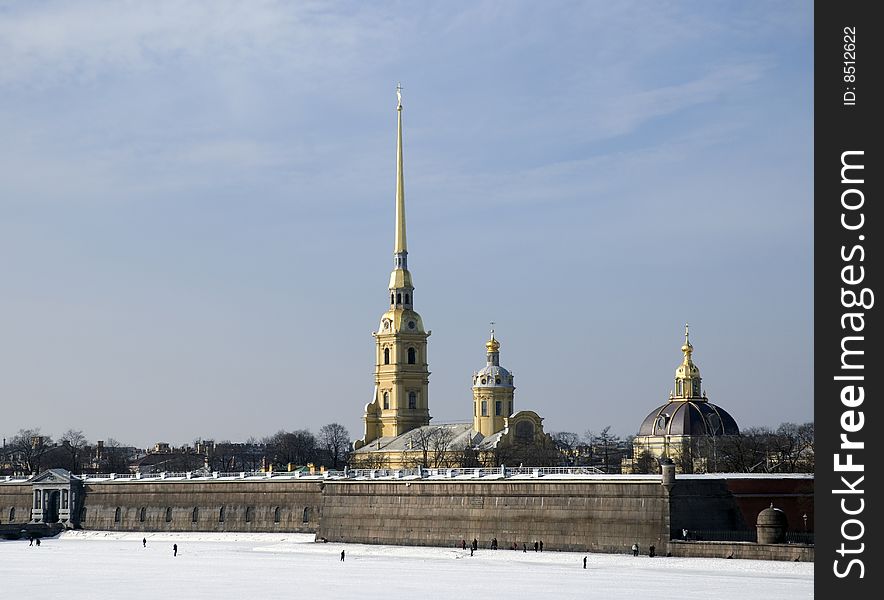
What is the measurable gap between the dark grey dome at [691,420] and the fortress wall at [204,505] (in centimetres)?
6129

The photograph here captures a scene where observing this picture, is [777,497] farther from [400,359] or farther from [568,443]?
[568,443]

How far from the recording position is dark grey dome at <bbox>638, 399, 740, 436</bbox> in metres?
147

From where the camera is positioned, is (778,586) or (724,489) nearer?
(778,586)

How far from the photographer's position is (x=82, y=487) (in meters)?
107

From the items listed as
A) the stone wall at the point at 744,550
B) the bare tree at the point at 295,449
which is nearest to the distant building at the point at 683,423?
the bare tree at the point at 295,449

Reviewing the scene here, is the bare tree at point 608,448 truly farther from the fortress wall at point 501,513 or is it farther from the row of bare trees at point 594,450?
the fortress wall at point 501,513

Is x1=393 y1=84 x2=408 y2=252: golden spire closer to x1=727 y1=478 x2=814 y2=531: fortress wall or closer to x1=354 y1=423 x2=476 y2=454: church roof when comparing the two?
x1=354 y1=423 x2=476 y2=454: church roof

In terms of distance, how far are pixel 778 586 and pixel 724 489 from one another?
15.6m

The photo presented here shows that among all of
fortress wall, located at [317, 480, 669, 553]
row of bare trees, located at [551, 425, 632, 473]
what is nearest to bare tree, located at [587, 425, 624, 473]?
row of bare trees, located at [551, 425, 632, 473]

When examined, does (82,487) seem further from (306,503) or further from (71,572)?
(71,572)

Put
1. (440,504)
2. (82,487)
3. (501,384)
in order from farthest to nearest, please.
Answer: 1. (501,384)
2. (82,487)
3. (440,504)
